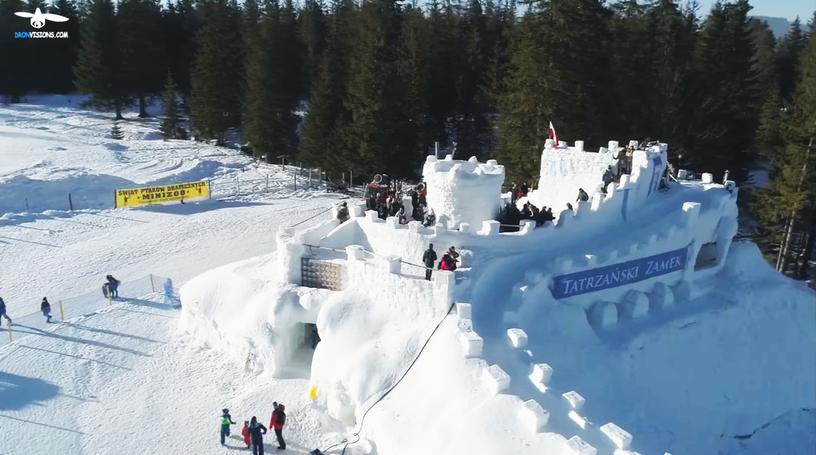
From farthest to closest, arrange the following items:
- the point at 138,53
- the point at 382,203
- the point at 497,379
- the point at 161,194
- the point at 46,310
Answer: the point at 138,53 → the point at 161,194 → the point at 46,310 → the point at 382,203 → the point at 497,379

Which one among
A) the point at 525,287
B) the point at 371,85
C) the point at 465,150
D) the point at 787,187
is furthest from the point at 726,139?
the point at 525,287

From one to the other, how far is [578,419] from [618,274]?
642cm

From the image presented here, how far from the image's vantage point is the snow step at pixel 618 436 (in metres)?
10.5

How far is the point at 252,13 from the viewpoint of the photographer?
61.7m

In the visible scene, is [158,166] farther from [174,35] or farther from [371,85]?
[174,35]

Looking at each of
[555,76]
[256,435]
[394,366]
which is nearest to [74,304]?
[256,435]

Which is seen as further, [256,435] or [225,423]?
[225,423]

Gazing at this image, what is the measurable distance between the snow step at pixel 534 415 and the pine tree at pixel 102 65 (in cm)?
5443

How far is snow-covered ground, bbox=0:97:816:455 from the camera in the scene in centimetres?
1250

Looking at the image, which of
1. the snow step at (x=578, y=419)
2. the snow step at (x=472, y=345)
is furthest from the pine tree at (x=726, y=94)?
the snow step at (x=578, y=419)

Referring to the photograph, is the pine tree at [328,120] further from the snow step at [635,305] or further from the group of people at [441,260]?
the snow step at [635,305]

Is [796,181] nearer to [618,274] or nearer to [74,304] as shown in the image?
[618,274]

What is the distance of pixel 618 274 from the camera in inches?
653

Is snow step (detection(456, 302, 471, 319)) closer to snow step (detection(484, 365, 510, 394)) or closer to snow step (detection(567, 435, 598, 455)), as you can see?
snow step (detection(484, 365, 510, 394))
